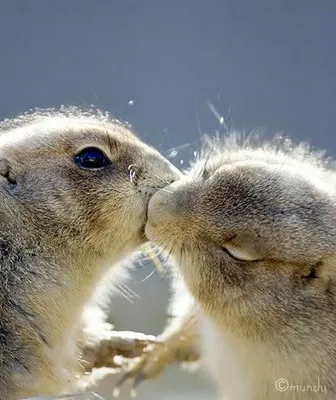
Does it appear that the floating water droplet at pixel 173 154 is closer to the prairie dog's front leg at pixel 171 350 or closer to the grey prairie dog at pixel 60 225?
the grey prairie dog at pixel 60 225

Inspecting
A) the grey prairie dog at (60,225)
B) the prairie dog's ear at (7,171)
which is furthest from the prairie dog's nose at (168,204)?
the prairie dog's ear at (7,171)

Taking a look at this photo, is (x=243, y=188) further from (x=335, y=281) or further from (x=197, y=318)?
(x=197, y=318)

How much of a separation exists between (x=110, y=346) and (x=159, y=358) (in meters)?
0.15

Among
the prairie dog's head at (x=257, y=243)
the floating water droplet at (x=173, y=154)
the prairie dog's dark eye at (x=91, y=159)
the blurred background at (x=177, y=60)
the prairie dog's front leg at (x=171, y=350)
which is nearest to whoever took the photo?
→ the prairie dog's head at (x=257, y=243)

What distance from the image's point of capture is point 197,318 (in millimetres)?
2605

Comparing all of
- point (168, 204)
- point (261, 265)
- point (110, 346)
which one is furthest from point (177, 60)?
point (261, 265)

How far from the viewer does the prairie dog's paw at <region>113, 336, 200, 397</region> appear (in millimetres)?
2791

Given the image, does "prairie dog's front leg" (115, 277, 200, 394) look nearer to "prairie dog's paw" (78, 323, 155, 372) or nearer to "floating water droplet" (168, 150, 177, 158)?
"prairie dog's paw" (78, 323, 155, 372)

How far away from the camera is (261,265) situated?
2203 millimetres

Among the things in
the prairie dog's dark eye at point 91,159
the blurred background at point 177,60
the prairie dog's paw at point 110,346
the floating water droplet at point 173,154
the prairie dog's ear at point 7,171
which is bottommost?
the prairie dog's paw at point 110,346

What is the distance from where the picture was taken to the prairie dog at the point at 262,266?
7.14 feet

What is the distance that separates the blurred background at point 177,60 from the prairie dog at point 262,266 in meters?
2.79

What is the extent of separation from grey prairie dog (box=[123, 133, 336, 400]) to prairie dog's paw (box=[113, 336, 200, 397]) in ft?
1.30

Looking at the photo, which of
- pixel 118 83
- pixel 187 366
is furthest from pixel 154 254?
pixel 118 83
